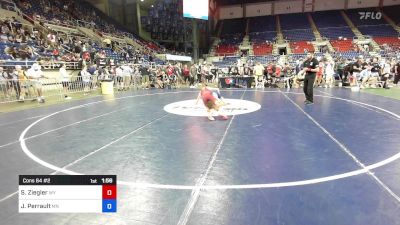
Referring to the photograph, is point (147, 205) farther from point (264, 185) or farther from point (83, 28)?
point (83, 28)

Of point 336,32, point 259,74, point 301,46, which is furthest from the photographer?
point 336,32

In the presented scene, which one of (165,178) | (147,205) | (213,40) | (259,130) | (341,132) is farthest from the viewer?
(213,40)

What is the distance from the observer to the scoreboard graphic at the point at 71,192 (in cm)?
251

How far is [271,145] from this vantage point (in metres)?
5.09

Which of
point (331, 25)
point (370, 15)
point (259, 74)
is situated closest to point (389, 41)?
point (370, 15)

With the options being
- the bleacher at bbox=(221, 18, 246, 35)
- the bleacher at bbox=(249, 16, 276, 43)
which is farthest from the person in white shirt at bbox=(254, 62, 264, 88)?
the bleacher at bbox=(221, 18, 246, 35)

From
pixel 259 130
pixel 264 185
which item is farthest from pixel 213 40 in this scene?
pixel 264 185

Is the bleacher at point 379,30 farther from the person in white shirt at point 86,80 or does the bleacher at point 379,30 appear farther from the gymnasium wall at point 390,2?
the person in white shirt at point 86,80

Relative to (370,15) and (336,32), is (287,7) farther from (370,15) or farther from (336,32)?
(370,15)

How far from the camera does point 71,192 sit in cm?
252

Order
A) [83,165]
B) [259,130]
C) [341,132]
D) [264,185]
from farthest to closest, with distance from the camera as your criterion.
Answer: [259,130] < [341,132] < [83,165] < [264,185]

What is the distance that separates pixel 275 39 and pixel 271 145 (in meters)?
36.8

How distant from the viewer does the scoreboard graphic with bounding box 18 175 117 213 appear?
251cm

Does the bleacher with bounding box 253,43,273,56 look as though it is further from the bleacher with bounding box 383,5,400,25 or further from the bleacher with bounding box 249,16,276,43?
the bleacher with bounding box 383,5,400,25
